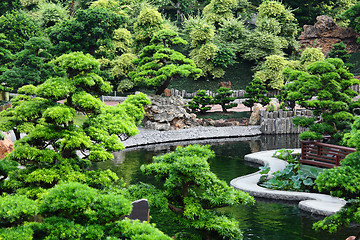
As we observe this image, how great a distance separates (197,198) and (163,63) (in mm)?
21682

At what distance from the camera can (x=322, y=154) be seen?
1850cm

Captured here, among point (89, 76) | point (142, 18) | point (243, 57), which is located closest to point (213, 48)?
point (243, 57)

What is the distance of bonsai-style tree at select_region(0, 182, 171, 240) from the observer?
23.8ft

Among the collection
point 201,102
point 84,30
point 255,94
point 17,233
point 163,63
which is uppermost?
point 84,30

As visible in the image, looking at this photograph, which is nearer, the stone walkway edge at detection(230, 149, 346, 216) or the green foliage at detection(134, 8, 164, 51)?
the stone walkway edge at detection(230, 149, 346, 216)

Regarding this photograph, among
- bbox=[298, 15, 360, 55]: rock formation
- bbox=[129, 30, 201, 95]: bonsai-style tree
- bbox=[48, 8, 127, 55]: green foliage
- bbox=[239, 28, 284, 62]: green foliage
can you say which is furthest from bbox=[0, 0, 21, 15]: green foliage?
bbox=[298, 15, 360, 55]: rock formation

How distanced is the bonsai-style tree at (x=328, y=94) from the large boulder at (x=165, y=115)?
13901 millimetres

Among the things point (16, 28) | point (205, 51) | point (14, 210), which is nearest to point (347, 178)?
point (14, 210)

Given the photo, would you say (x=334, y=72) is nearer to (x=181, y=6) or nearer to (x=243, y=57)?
(x=243, y=57)

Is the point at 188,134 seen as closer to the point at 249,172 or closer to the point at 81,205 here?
the point at 249,172

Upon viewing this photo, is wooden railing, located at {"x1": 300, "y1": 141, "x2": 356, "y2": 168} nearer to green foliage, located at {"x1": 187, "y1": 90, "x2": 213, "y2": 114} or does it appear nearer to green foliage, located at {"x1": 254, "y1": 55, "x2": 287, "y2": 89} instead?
green foliage, located at {"x1": 187, "y1": 90, "x2": 213, "y2": 114}

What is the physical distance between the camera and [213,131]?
31.3m

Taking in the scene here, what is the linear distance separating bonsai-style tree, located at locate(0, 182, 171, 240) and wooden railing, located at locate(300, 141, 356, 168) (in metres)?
11.5

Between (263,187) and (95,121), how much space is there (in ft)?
31.3
